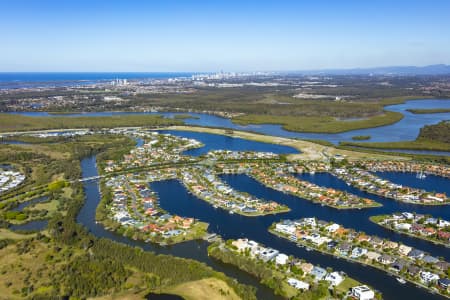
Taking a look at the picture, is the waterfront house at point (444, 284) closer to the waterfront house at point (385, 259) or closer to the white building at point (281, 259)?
the waterfront house at point (385, 259)

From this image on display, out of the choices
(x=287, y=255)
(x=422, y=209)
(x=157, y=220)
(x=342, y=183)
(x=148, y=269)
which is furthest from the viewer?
(x=342, y=183)

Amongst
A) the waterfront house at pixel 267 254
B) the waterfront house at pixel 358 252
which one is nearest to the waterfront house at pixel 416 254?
the waterfront house at pixel 358 252

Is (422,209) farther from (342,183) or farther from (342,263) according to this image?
(342,263)

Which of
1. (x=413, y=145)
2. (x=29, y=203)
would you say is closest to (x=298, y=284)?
(x=29, y=203)

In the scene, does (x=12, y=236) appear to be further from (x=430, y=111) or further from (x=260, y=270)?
(x=430, y=111)

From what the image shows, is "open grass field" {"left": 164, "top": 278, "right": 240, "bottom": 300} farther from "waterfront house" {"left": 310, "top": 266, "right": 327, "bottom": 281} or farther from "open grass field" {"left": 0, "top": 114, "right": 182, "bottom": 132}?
"open grass field" {"left": 0, "top": 114, "right": 182, "bottom": 132}

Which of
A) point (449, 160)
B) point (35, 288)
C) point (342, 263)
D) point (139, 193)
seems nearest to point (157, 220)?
point (139, 193)
